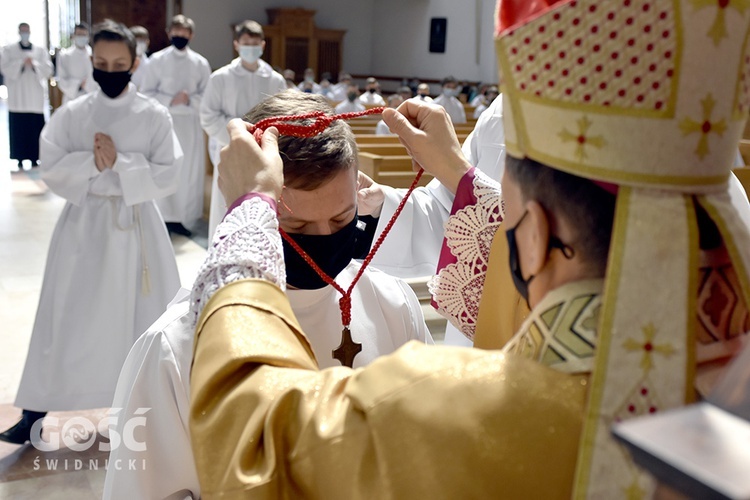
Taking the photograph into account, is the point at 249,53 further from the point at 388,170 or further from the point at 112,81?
the point at 112,81

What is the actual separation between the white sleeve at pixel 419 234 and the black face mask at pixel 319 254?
669 millimetres

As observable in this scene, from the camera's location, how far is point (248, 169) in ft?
4.67

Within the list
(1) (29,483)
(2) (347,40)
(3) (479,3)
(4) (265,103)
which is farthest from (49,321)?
(2) (347,40)

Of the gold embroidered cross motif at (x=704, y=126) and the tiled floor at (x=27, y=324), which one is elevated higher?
the gold embroidered cross motif at (x=704, y=126)

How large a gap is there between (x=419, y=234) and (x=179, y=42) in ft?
22.1

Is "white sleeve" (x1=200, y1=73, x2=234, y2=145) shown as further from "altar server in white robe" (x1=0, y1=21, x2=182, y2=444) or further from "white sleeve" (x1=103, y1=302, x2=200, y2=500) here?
"white sleeve" (x1=103, y1=302, x2=200, y2=500)

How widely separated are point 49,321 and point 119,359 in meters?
0.38

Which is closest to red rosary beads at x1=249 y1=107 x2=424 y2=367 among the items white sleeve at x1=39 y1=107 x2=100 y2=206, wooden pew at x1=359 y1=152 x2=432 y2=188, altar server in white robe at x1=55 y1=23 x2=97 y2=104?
white sleeve at x1=39 y1=107 x2=100 y2=206

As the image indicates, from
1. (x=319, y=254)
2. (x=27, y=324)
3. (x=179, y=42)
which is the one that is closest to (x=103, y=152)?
(x=27, y=324)

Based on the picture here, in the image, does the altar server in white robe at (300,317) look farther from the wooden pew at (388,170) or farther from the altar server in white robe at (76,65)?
the altar server in white robe at (76,65)

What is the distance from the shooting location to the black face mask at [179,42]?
8.70m

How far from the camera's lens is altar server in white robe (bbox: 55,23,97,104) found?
41.5ft

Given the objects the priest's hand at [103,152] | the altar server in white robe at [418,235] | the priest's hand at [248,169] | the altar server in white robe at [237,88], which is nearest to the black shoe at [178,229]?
the altar server in white robe at [237,88]

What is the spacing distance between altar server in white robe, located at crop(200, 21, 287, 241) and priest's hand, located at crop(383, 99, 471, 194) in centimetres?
572
